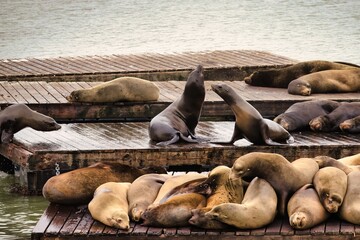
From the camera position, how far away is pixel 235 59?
18.9m

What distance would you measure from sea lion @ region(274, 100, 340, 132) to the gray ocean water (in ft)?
43.0

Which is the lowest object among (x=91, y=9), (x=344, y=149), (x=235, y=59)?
(x=91, y=9)

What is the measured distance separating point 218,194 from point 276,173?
40 cm

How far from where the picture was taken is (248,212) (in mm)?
9422

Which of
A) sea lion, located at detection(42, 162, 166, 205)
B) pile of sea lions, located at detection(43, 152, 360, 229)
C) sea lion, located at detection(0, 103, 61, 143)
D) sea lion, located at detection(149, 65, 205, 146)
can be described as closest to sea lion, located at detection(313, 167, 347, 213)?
pile of sea lions, located at detection(43, 152, 360, 229)

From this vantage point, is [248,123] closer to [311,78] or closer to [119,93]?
[119,93]

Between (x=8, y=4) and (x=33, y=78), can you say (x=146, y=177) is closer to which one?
(x=33, y=78)

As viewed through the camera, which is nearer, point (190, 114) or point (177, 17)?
point (190, 114)

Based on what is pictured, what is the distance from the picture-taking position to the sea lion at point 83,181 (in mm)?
10203

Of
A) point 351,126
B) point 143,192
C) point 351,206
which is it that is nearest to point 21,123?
point 351,126

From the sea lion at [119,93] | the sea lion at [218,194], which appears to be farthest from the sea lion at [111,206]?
the sea lion at [119,93]

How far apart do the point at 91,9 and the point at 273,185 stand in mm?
36151

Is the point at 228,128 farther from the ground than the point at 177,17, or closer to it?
farther from the ground

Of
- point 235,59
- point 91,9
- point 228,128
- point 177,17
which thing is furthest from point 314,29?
point 228,128
